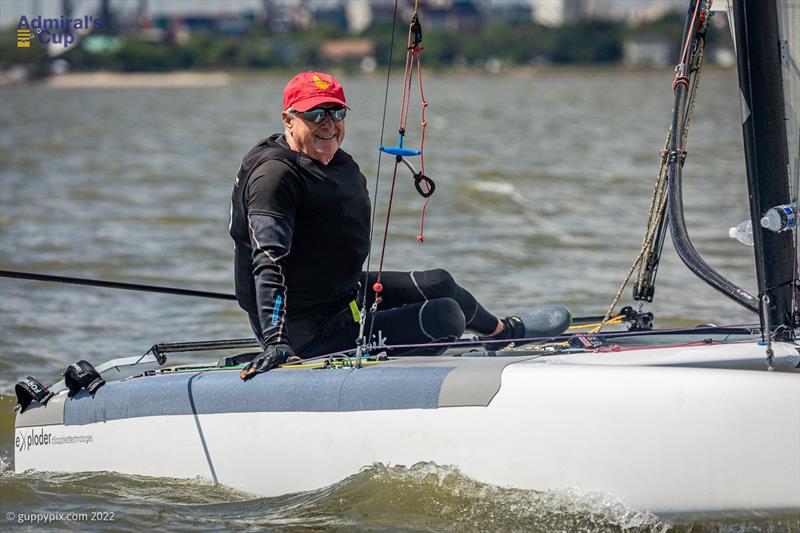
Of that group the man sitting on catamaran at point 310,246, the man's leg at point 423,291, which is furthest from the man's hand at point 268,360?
the man's leg at point 423,291

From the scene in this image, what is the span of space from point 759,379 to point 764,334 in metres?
0.55

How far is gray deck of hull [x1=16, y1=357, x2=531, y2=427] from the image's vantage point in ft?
11.7

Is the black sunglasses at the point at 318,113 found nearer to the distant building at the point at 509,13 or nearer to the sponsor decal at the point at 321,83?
the sponsor decal at the point at 321,83

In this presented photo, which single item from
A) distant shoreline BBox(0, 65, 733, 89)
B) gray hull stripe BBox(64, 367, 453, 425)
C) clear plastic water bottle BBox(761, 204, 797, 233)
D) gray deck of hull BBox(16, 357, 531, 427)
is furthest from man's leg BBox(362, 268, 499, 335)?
distant shoreline BBox(0, 65, 733, 89)

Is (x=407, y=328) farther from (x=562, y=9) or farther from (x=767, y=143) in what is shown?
(x=562, y=9)

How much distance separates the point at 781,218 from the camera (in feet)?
12.3

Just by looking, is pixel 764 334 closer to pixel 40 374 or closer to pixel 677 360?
pixel 677 360

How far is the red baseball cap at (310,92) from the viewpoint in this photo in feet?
12.5

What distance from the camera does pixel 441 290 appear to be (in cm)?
425

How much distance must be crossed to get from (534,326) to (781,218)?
0.97 m

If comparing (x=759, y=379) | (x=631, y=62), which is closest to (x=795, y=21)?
(x=759, y=379)

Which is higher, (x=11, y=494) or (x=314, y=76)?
(x=314, y=76)

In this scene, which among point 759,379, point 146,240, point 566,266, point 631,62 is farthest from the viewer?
point 631,62

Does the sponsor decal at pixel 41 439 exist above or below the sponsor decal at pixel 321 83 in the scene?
below
